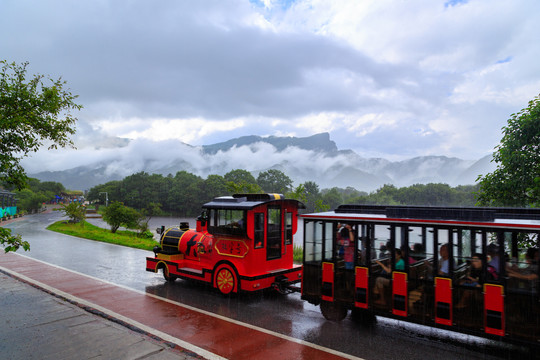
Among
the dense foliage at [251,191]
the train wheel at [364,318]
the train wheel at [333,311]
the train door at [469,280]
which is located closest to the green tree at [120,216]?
the dense foliage at [251,191]

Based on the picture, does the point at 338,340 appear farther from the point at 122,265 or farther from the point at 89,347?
the point at 122,265

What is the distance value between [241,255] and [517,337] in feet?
20.5

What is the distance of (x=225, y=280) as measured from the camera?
9750 mm

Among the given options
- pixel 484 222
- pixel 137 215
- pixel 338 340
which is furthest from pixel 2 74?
pixel 137 215

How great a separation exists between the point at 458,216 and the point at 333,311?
3.51 meters

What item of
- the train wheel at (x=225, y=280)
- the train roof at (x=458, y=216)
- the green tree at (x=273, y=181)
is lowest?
the train wheel at (x=225, y=280)

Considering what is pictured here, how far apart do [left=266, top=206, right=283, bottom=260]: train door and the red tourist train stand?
0.05m

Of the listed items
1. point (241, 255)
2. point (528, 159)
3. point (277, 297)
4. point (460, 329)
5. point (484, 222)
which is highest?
point (528, 159)

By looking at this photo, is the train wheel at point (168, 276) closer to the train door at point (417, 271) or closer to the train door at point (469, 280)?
the train door at point (417, 271)

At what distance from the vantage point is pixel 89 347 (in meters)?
6.47

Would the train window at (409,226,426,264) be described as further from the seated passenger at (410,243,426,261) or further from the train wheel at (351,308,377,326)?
the train wheel at (351,308,377,326)

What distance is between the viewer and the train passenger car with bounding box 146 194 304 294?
933 cm

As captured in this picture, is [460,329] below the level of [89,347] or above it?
above

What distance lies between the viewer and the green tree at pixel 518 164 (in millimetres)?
8899
